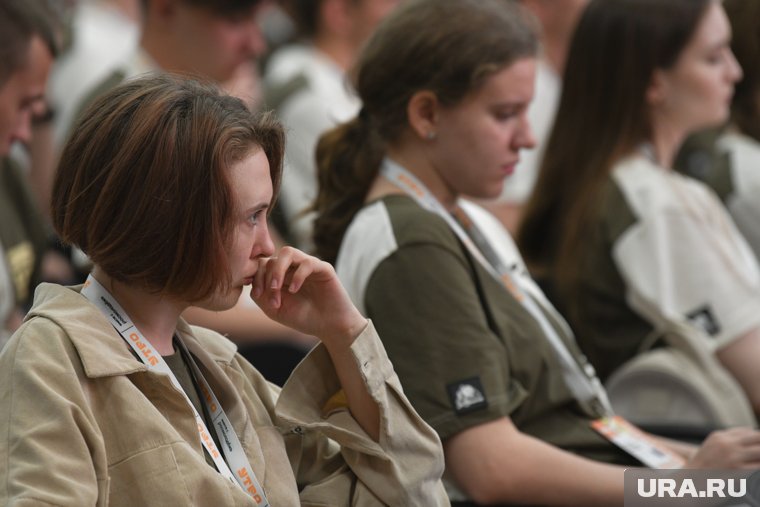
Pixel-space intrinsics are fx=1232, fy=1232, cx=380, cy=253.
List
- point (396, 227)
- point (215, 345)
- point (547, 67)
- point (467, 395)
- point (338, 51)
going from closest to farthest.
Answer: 1. point (215, 345)
2. point (467, 395)
3. point (396, 227)
4. point (338, 51)
5. point (547, 67)

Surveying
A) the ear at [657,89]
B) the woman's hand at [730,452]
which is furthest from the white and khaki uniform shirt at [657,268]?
the woman's hand at [730,452]

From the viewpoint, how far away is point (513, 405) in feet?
7.32

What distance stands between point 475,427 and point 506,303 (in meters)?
0.29

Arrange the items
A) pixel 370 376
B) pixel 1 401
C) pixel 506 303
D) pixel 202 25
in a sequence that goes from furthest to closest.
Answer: pixel 202 25, pixel 506 303, pixel 370 376, pixel 1 401

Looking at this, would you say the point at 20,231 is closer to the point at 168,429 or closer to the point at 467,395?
the point at 467,395

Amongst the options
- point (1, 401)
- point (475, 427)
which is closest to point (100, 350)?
point (1, 401)

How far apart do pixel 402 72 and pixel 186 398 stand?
101 centimetres

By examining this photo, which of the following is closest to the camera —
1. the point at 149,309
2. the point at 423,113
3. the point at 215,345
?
the point at 149,309

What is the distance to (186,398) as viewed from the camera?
5.32 feet

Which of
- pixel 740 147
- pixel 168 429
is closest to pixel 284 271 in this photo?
pixel 168 429

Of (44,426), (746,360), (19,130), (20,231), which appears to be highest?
(19,130)

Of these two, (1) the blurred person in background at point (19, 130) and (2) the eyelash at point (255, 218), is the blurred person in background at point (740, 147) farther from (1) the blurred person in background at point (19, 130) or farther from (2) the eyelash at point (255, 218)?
(2) the eyelash at point (255, 218)

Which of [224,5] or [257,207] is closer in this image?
[257,207]

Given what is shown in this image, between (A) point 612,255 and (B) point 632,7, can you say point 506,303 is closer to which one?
(A) point 612,255
